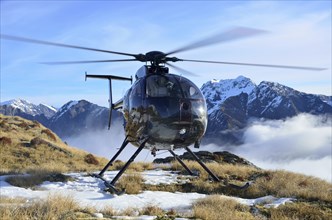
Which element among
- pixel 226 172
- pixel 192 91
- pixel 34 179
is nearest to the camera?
pixel 192 91

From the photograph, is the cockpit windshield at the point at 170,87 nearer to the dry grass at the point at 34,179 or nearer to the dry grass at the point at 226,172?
the dry grass at the point at 34,179

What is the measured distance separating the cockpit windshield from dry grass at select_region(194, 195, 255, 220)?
349 cm

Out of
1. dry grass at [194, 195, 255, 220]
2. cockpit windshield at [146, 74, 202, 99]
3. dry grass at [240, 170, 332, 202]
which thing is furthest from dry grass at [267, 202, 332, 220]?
cockpit windshield at [146, 74, 202, 99]

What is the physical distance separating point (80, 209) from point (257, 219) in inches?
189

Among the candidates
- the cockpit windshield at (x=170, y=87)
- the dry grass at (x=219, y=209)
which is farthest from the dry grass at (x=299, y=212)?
the cockpit windshield at (x=170, y=87)

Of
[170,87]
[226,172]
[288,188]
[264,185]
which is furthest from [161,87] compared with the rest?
[226,172]

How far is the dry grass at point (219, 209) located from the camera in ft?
30.8

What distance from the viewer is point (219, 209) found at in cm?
1062

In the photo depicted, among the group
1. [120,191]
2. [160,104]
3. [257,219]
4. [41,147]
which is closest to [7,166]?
[41,147]

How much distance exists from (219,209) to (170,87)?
168 inches

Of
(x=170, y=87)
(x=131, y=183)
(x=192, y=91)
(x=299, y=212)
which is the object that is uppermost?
(x=170, y=87)

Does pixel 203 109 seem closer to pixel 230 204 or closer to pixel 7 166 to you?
pixel 230 204

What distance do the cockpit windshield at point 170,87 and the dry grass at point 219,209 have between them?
3488 millimetres

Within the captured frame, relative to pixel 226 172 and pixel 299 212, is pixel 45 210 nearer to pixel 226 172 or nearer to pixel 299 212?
pixel 299 212
